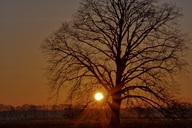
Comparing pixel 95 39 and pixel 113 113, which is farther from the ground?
pixel 95 39

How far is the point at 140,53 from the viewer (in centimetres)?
3378

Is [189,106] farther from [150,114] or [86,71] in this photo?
[86,71]

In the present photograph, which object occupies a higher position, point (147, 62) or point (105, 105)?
point (147, 62)

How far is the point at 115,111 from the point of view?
111 ft

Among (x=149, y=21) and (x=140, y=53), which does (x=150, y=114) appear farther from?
(x=149, y=21)


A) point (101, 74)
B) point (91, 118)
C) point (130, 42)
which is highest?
point (130, 42)

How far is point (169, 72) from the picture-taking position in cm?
3325

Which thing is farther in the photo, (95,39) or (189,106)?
(95,39)

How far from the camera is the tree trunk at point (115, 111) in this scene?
3372cm

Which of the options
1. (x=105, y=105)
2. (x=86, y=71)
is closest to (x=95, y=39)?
(x=86, y=71)

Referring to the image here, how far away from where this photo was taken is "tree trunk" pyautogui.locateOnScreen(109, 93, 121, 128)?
111 ft

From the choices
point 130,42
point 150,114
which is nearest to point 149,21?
point 130,42

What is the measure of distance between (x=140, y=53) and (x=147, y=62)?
34.7 inches

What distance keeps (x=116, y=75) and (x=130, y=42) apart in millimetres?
2785
